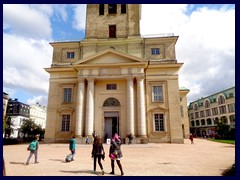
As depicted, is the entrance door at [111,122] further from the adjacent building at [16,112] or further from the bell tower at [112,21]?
the adjacent building at [16,112]

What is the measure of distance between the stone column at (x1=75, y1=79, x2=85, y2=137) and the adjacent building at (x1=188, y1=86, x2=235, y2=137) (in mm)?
44703

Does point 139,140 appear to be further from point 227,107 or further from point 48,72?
point 227,107

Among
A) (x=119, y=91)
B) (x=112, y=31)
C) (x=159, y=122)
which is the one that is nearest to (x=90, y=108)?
(x=119, y=91)

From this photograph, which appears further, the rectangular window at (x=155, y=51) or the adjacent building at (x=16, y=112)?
the adjacent building at (x=16, y=112)

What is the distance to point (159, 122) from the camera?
29203mm

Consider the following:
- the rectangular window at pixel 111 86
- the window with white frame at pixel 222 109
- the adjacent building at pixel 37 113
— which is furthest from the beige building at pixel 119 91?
the adjacent building at pixel 37 113

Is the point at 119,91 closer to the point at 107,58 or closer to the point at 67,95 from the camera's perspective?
the point at 107,58

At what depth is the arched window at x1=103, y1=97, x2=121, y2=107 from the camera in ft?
98.4

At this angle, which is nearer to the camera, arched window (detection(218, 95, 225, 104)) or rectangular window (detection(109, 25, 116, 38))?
rectangular window (detection(109, 25, 116, 38))

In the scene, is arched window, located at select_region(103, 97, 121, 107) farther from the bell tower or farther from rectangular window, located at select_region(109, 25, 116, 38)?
rectangular window, located at select_region(109, 25, 116, 38)

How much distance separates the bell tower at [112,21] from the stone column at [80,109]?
9.60 meters

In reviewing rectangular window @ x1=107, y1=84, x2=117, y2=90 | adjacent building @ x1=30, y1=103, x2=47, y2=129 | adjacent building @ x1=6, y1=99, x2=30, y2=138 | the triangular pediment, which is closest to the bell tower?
the triangular pediment

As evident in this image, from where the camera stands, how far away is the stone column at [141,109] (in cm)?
2709

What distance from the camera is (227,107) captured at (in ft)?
214
